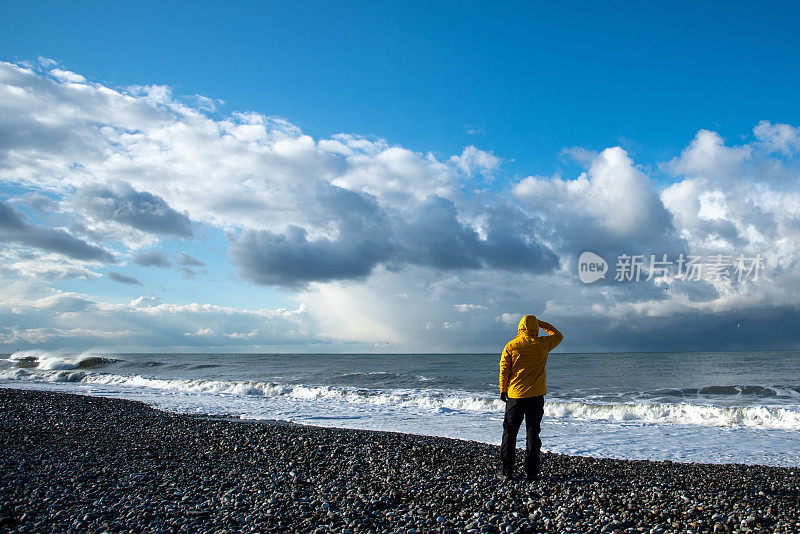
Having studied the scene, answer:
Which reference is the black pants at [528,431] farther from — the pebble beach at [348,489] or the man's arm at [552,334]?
the man's arm at [552,334]

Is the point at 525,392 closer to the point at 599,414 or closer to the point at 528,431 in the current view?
the point at 528,431

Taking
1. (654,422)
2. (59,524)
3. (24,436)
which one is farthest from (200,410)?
(654,422)

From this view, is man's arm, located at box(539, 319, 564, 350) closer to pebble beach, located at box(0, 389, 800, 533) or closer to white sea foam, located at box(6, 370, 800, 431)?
pebble beach, located at box(0, 389, 800, 533)

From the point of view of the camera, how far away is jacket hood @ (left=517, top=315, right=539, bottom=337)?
7977 millimetres

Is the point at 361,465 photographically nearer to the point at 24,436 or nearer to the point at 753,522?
the point at 753,522

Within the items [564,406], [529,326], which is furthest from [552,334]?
[564,406]

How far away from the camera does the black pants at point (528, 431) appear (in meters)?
7.65

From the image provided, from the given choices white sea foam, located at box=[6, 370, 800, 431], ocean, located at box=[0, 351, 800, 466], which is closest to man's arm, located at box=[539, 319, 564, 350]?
ocean, located at box=[0, 351, 800, 466]

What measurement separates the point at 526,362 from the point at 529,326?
634 millimetres

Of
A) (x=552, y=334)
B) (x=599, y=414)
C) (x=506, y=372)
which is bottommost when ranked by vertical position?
(x=599, y=414)

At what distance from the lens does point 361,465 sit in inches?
354

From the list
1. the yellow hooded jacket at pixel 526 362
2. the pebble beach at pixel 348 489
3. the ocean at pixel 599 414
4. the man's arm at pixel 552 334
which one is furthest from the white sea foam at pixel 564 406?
the yellow hooded jacket at pixel 526 362

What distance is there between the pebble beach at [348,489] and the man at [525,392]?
0.44m

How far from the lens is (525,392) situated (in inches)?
303
